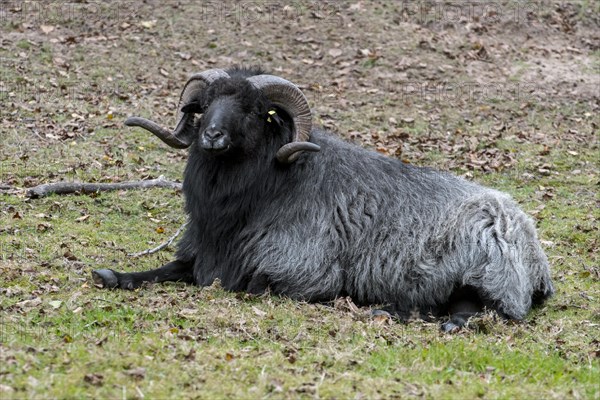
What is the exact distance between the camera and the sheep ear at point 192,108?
11.2m

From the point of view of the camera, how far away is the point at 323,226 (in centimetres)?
1056

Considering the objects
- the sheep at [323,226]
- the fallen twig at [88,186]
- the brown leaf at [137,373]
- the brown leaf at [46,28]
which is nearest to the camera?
the brown leaf at [137,373]

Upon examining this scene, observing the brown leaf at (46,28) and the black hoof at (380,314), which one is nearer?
the black hoof at (380,314)

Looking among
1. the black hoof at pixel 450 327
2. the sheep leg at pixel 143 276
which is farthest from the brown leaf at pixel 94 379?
the black hoof at pixel 450 327

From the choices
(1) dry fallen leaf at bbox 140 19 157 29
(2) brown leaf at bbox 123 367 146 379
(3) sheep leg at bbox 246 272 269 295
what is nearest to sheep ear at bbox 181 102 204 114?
(3) sheep leg at bbox 246 272 269 295

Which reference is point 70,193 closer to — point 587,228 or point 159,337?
point 159,337

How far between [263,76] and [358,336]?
3636 millimetres

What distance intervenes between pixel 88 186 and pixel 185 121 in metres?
3.46

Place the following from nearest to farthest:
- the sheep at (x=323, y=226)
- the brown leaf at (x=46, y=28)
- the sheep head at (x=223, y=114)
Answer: the sheep head at (x=223, y=114) → the sheep at (x=323, y=226) → the brown leaf at (x=46, y=28)

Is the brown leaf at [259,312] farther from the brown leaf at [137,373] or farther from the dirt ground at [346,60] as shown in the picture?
the dirt ground at [346,60]

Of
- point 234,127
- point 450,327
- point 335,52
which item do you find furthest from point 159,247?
point 335,52

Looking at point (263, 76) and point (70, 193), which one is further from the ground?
point (263, 76)

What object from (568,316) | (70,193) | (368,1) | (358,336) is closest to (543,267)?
(568,316)

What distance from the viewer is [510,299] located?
33.4ft
